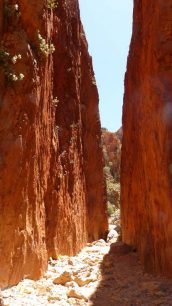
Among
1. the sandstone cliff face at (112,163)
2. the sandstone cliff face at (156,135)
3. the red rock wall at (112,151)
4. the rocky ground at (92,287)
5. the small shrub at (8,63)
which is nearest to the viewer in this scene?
the rocky ground at (92,287)

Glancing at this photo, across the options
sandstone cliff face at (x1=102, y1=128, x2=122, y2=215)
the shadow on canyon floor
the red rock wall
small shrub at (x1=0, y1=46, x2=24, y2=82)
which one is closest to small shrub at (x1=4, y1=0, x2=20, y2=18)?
small shrub at (x1=0, y1=46, x2=24, y2=82)

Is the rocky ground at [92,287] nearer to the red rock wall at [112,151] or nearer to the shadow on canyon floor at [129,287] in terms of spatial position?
the shadow on canyon floor at [129,287]

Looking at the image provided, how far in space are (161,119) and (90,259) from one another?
17.6ft

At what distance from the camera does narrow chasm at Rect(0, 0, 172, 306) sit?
8.18 metres

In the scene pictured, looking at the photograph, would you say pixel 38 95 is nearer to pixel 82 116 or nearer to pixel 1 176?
pixel 1 176

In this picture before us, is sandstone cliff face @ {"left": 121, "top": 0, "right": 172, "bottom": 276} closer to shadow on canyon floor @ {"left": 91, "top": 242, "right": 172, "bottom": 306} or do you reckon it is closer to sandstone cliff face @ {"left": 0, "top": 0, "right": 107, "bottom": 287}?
shadow on canyon floor @ {"left": 91, "top": 242, "right": 172, "bottom": 306}

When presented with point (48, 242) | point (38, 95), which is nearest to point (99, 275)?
point (48, 242)

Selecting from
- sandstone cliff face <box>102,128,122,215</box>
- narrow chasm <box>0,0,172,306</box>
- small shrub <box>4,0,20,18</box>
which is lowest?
narrow chasm <box>0,0,172,306</box>

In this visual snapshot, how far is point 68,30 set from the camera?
16.9 m

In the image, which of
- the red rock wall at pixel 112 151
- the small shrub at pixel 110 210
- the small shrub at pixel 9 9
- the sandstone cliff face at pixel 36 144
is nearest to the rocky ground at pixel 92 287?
the sandstone cliff face at pixel 36 144

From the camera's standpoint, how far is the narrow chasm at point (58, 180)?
8180 mm

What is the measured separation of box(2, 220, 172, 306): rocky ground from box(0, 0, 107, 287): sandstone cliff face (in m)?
0.38

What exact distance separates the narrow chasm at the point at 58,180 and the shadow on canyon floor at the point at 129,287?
2 cm

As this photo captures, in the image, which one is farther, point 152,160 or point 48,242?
point 48,242
